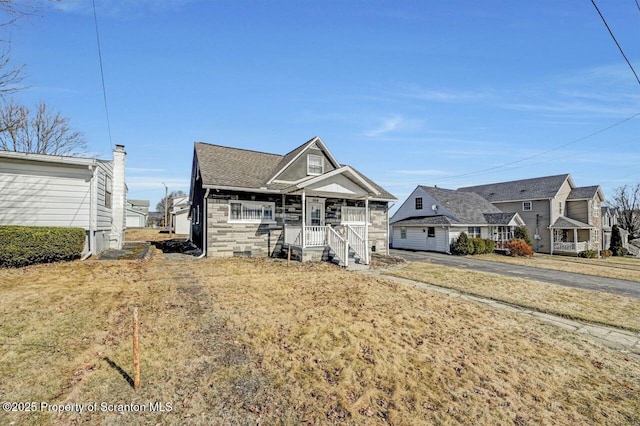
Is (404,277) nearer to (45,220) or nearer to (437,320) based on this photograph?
(437,320)

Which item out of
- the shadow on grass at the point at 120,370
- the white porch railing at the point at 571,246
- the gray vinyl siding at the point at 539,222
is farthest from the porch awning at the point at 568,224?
the shadow on grass at the point at 120,370

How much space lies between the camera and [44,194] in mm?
10734

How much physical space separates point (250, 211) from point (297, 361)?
34.7ft

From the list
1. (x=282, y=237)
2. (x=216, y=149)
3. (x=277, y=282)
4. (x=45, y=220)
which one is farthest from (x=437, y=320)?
(x=216, y=149)

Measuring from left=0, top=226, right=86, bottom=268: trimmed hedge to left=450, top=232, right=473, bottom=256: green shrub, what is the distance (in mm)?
24601

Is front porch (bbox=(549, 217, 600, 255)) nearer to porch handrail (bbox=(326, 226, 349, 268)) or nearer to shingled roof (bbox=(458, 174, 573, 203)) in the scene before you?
shingled roof (bbox=(458, 174, 573, 203))

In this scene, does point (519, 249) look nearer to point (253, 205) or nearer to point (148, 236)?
point (253, 205)

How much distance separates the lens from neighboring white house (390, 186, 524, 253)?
26188mm

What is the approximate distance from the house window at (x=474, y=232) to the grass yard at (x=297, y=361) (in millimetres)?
21804

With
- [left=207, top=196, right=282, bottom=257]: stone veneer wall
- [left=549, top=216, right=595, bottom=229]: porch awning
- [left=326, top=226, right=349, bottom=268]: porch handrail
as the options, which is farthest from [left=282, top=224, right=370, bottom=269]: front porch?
[left=549, top=216, right=595, bottom=229]: porch awning

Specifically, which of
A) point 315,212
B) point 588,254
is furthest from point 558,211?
point 315,212

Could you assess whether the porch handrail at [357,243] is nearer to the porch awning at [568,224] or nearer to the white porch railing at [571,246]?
the porch awning at [568,224]

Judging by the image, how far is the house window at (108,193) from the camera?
13811 mm

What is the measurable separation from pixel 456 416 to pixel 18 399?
4.90 meters
